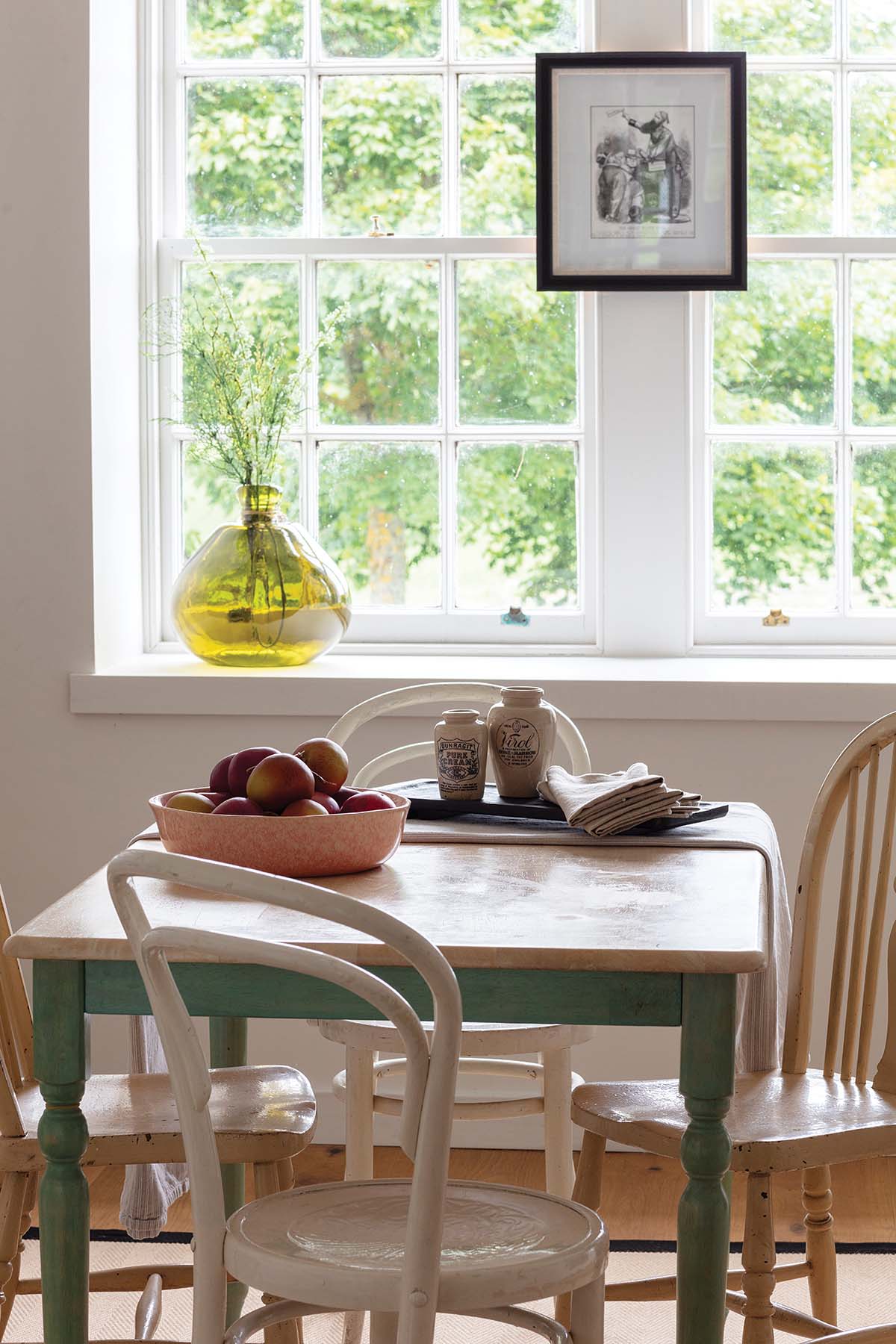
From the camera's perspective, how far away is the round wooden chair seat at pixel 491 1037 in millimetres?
2115

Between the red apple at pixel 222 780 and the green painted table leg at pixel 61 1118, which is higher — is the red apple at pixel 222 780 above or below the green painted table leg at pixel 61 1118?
above

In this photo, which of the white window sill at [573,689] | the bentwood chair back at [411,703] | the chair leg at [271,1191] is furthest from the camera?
the white window sill at [573,689]

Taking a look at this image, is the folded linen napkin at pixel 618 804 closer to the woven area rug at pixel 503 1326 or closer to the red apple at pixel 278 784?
the red apple at pixel 278 784

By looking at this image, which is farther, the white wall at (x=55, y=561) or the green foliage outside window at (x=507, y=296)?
the green foliage outside window at (x=507, y=296)

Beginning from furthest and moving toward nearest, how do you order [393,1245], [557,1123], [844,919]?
1. [557,1123]
2. [844,919]
3. [393,1245]

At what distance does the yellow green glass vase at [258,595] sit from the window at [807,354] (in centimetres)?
82

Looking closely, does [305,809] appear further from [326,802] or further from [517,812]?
[517,812]

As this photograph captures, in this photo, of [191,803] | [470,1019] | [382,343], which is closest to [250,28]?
[382,343]

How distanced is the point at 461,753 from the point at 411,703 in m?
0.41

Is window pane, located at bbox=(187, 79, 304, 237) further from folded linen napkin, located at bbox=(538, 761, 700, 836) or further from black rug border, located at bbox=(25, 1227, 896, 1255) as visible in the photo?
black rug border, located at bbox=(25, 1227, 896, 1255)

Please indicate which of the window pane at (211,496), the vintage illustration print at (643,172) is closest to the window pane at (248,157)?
the window pane at (211,496)

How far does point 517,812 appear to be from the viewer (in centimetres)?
204

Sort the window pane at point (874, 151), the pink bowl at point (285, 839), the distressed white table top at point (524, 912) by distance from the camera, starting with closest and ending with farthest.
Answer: the distressed white table top at point (524, 912), the pink bowl at point (285, 839), the window pane at point (874, 151)

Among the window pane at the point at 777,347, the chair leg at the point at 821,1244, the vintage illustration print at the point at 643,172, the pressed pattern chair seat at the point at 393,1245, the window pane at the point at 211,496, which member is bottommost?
the chair leg at the point at 821,1244
